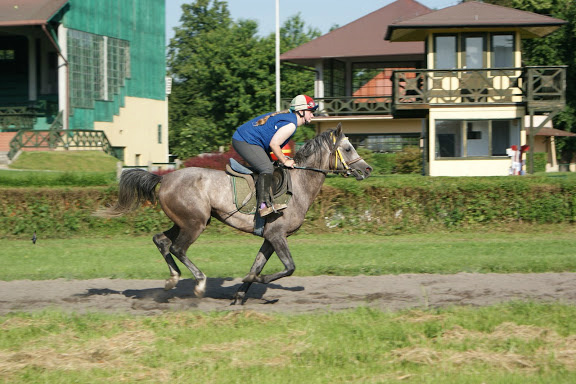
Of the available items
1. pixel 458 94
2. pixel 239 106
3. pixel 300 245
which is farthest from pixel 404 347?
pixel 239 106

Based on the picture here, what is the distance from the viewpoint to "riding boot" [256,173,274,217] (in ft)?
30.4

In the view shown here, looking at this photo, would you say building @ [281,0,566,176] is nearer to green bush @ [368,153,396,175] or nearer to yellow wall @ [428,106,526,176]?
yellow wall @ [428,106,526,176]

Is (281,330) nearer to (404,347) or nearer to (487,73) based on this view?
(404,347)

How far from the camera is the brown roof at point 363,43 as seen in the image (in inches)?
1521

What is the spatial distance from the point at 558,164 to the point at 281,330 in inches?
1757

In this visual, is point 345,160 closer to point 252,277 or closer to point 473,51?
point 252,277

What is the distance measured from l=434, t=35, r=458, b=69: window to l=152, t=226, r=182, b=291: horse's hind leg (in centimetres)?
2217

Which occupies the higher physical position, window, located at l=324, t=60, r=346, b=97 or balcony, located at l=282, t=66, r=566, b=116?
window, located at l=324, t=60, r=346, b=97

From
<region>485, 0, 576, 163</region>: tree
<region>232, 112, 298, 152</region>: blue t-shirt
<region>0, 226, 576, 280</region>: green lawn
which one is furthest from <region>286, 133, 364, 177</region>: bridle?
<region>485, 0, 576, 163</region>: tree

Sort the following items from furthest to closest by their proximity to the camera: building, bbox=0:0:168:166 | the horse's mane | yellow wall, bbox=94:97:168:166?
yellow wall, bbox=94:97:168:166, building, bbox=0:0:168:166, the horse's mane

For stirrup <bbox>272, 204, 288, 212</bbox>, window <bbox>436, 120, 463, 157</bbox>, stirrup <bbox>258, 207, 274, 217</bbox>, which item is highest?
window <bbox>436, 120, 463, 157</bbox>

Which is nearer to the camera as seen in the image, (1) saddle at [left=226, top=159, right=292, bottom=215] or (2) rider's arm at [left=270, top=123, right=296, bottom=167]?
(2) rider's arm at [left=270, top=123, right=296, bottom=167]

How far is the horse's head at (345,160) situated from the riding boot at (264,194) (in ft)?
3.32

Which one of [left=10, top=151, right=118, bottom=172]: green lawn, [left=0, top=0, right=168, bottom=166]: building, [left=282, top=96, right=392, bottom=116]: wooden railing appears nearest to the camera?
[left=10, top=151, right=118, bottom=172]: green lawn
